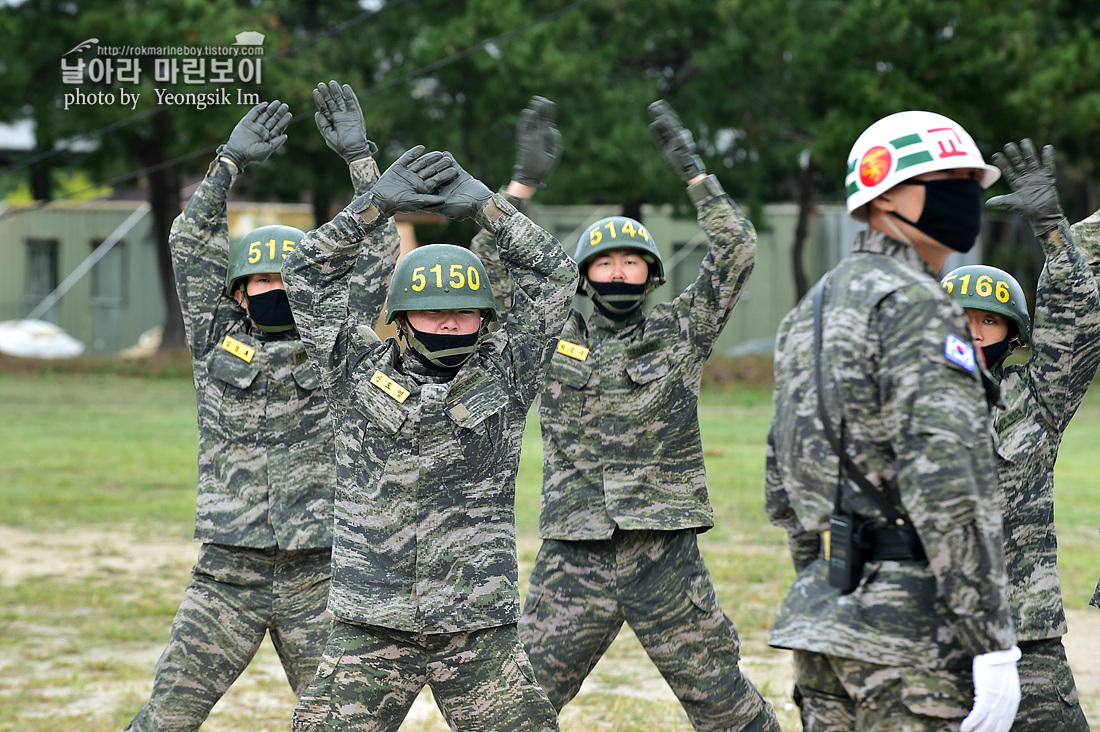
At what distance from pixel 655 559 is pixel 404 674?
54.8 inches

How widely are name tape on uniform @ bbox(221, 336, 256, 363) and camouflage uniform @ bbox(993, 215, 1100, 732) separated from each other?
9.80ft

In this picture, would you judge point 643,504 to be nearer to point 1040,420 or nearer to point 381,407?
point 381,407

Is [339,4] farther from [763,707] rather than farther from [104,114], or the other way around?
[763,707]

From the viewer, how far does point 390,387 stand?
4449mm

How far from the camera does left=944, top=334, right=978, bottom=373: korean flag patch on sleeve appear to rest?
328cm

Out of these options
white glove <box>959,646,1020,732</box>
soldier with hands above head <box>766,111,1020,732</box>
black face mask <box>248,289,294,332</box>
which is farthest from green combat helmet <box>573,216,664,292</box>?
white glove <box>959,646,1020,732</box>

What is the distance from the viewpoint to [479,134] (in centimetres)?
2847

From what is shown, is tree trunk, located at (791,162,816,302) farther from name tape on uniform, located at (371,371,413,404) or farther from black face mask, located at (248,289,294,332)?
name tape on uniform, located at (371,371,413,404)

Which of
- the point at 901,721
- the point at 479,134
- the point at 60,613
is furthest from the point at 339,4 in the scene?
the point at 901,721

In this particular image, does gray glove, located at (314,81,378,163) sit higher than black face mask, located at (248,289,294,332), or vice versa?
gray glove, located at (314,81,378,163)

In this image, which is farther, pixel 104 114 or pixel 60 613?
pixel 104 114

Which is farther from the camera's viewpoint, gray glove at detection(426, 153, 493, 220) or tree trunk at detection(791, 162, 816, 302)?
tree trunk at detection(791, 162, 816, 302)

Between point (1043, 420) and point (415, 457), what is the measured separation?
2311 mm

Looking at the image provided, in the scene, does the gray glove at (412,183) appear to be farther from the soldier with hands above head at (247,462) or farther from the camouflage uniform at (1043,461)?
the camouflage uniform at (1043,461)
